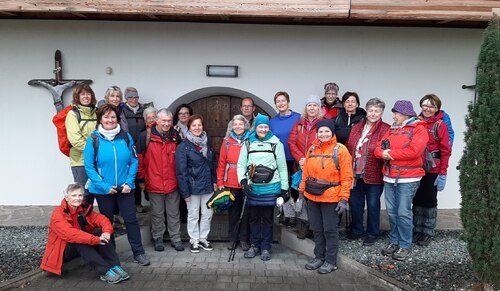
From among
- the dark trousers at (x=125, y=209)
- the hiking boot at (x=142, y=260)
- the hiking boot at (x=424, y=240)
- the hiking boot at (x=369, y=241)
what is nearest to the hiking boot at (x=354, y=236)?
the hiking boot at (x=369, y=241)

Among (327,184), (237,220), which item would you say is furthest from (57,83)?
(327,184)

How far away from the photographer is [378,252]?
486 centimetres

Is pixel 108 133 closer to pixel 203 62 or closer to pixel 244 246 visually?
pixel 244 246

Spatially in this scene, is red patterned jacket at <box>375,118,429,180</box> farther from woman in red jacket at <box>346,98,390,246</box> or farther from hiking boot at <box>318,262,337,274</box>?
hiking boot at <box>318,262,337,274</box>

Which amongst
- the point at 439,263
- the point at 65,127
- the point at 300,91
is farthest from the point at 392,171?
the point at 65,127

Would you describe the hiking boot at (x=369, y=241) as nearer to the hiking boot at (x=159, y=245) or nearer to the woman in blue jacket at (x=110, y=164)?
the hiking boot at (x=159, y=245)

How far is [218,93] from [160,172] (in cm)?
227

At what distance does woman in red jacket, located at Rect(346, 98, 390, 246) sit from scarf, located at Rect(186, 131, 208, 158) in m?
1.75

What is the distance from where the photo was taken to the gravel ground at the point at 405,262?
4.20 meters

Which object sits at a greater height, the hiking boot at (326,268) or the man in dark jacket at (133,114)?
the man in dark jacket at (133,114)

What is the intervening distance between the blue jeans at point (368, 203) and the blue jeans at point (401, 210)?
0.75 ft

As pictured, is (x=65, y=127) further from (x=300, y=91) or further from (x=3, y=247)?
(x=300, y=91)

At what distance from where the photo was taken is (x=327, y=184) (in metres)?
4.34

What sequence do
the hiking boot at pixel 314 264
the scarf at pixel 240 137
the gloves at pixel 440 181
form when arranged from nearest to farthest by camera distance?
the hiking boot at pixel 314 264 → the gloves at pixel 440 181 → the scarf at pixel 240 137
